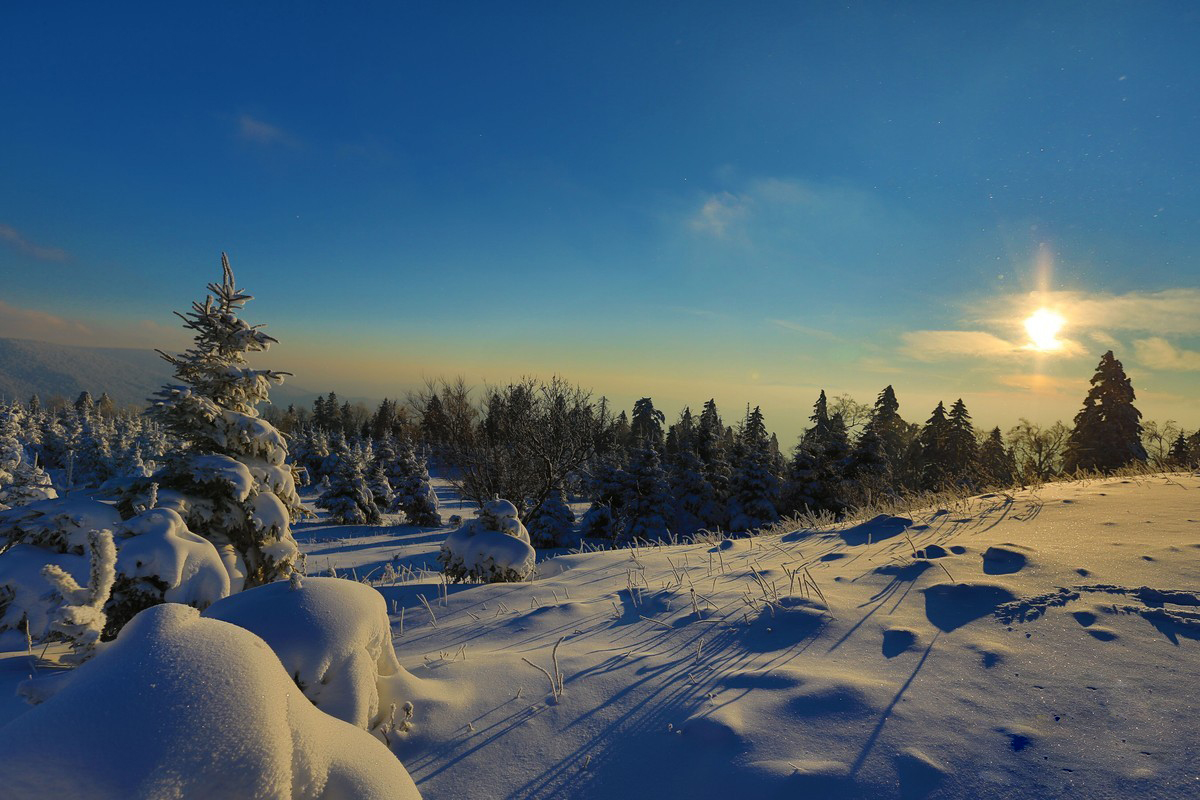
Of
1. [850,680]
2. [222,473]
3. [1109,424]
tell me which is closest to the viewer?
[850,680]

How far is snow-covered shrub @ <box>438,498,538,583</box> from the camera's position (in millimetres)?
7570

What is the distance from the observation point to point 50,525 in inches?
173

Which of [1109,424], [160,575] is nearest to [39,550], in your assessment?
[160,575]

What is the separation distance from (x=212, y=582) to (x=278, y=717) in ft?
12.0

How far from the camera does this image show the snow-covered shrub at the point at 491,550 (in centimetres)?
757

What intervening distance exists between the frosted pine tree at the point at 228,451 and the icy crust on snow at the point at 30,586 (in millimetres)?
1498

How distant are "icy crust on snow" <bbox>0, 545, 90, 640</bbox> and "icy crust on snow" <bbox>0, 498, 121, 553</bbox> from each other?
0.28 ft

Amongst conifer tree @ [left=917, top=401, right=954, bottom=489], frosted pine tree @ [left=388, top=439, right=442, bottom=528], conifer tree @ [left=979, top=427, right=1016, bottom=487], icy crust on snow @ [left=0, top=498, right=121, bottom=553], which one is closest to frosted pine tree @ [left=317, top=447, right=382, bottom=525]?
frosted pine tree @ [left=388, top=439, right=442, bottom=528]

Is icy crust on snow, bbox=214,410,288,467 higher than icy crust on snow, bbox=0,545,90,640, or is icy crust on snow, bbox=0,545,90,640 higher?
icy crust on snow, bbox=214,410,288,467

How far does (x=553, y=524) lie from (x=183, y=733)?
23484 millimetres

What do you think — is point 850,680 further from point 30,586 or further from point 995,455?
point 995,455

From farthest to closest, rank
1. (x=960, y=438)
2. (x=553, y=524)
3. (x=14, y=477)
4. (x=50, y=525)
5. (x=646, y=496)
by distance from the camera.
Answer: (x=960, y=438)
(x=646, y=496)
(x=553, y=524)
(x=14, y=477)
(x=50, y=525)

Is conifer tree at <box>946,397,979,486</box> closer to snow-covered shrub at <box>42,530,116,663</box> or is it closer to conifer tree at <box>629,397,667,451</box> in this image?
conifer tree at <box>629,397,667,451</box>

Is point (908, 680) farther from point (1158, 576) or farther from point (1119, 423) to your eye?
point (1119, 423)
